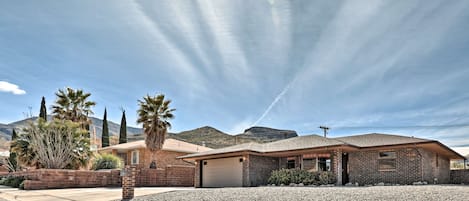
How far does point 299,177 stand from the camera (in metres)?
20.4

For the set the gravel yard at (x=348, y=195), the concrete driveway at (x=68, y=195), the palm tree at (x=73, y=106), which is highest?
the palm tree at (x=73, y=106)

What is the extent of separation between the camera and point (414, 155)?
Result: 18547 millimetres

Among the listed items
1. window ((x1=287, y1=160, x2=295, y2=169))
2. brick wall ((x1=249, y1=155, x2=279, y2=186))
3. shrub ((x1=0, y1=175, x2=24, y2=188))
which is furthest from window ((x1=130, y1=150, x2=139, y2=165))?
window ((x1=287, y1=160, x2=295, y2=169))

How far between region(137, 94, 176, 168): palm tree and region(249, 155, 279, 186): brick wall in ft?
28.8

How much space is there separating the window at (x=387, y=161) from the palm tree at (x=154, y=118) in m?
14.8

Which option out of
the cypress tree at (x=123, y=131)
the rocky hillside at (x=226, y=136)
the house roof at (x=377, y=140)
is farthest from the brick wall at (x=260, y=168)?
the rocky hillside at (x=226, y=136)

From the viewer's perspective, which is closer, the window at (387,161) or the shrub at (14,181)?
the window at (387,161)

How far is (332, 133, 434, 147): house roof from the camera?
18.6m

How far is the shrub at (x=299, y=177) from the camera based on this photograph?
771 inches

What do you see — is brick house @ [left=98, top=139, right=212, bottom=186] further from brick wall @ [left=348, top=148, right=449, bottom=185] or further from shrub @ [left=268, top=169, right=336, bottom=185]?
brick wall @ [left=348, top=148, right=449, bottom=185]

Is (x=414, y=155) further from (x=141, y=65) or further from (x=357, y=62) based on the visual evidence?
(x=141, y=65)

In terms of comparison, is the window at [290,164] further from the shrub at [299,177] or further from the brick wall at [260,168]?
the shrub at [299,177]

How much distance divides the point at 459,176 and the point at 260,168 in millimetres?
12350

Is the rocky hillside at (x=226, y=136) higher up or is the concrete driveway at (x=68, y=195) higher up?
the rocky hillside at (x=226, y=136)
